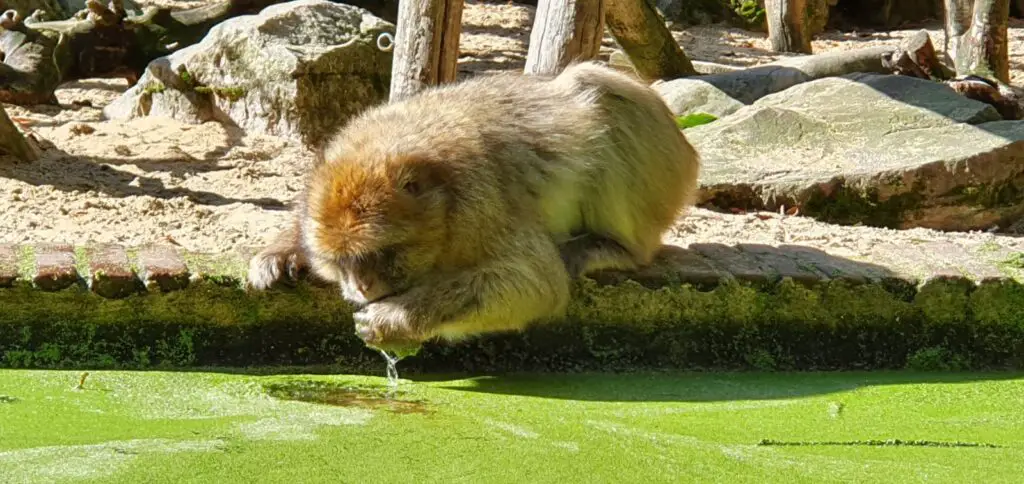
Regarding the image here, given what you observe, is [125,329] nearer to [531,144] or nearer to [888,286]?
[531,144]

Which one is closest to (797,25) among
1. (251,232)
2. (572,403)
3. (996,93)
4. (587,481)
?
(996,93)

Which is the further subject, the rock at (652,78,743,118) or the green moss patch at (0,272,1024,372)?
the rock at (652,78,743,118)

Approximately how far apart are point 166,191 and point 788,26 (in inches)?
362

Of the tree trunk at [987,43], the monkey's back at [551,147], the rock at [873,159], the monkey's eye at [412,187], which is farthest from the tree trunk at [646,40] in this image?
the monkey's eye at [412,187]

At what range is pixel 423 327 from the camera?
433cm

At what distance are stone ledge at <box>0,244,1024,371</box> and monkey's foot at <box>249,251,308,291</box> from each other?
70 millimetres

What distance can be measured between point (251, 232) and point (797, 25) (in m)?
9.98

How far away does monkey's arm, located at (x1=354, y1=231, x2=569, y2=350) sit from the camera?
430cm

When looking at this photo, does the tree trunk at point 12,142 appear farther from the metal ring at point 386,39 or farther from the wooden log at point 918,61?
the wooden log at point 918,61

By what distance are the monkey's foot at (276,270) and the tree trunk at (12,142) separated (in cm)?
381

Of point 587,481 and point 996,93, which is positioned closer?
point 587,481

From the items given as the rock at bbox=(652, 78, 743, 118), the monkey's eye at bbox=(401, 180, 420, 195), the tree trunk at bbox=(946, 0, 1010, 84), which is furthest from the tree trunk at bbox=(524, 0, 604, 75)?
the tree trunk at bbox=(946, 0, 1010, 84)

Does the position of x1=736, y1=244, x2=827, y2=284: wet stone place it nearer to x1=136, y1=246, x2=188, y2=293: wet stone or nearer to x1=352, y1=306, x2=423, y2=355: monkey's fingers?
x1=352, y1=306, x2=423, y2=355: monkey's fingers

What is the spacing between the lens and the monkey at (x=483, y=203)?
13.9 feet
